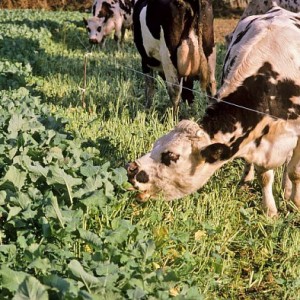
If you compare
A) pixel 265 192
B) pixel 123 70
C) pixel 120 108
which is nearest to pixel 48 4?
pixel 123 70

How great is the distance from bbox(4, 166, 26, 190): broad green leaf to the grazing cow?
0.88 metres

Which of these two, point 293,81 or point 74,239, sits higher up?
point 293,81

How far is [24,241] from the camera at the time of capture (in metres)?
3.52

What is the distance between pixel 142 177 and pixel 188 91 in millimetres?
3541

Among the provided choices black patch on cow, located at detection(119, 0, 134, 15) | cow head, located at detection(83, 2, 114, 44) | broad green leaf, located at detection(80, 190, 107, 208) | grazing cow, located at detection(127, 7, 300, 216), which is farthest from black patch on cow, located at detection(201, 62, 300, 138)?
black patch on cow, located at detection(119, 0, 134, 15)

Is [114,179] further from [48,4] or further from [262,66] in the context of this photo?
[48,4]

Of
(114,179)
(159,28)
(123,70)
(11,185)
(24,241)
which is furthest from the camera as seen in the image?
(123,70)

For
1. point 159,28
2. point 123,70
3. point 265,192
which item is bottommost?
point 123,70

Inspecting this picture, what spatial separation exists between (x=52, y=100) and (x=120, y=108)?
1220 mm

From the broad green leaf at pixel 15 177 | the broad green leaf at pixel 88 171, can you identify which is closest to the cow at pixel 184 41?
the broad green leaf at pixel 88 171

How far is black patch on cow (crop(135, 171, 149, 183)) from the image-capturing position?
4613 millimetres

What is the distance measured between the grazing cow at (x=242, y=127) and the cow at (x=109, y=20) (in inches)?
511

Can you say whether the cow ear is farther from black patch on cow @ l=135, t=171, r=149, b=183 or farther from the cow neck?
black patch on cow @ l=135, t=171, r=149, b=183

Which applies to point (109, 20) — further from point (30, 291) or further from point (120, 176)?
point (30, 291)
